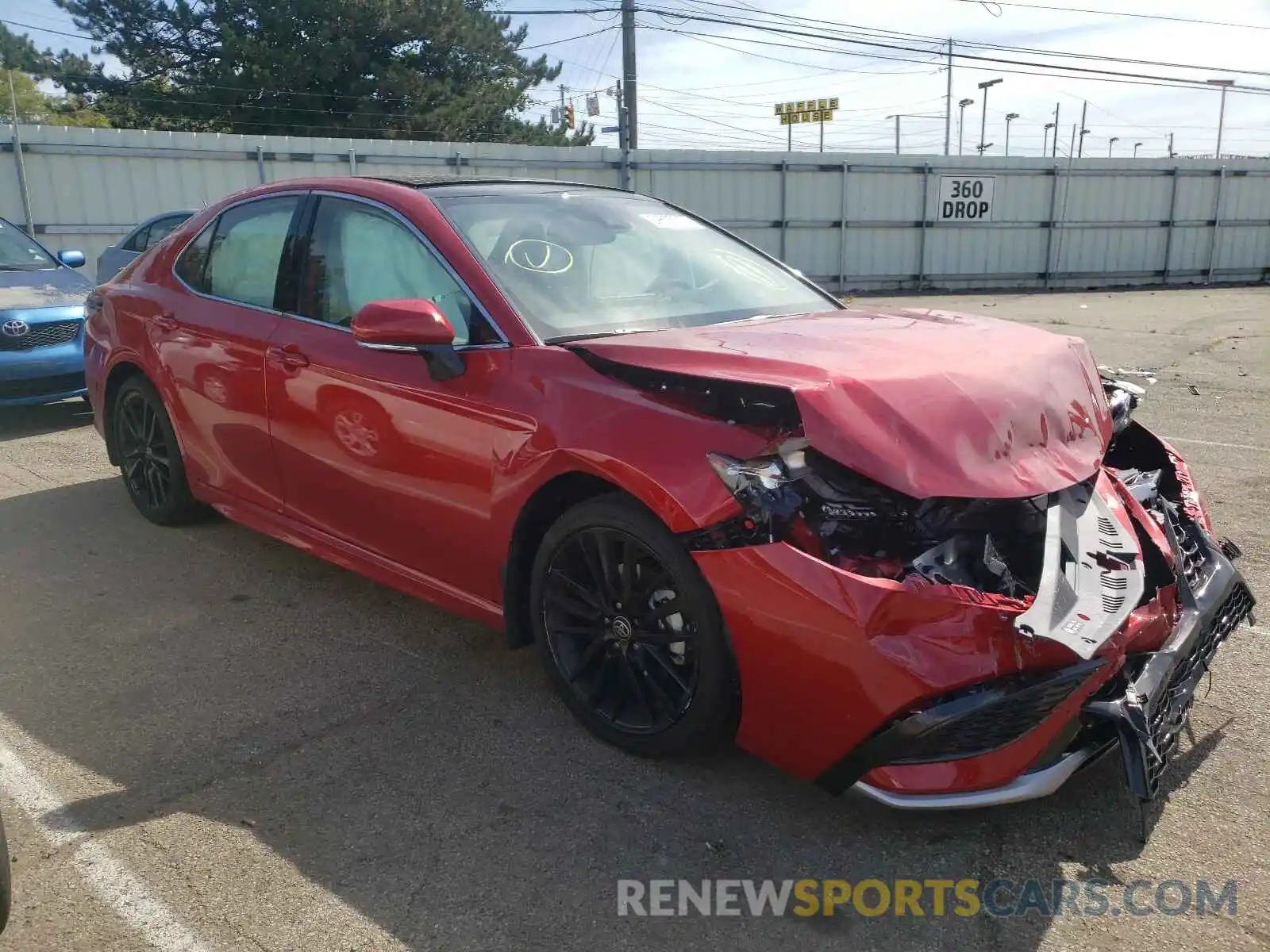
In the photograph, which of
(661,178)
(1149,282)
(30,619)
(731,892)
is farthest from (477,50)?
(731,892)

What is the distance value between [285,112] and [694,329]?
28577 mm

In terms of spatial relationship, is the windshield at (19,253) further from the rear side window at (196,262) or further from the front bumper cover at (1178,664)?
the front bumper cover at (1178,664)

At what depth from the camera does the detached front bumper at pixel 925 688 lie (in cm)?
230

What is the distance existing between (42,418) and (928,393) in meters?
7.94

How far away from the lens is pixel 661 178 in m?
19.8

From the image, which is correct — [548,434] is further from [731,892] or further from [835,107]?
[835,107]

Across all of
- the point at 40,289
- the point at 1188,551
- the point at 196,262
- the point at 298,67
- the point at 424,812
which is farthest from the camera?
the point at 298,67

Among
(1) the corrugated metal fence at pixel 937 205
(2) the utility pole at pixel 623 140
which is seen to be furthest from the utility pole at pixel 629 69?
(1) the corrugated metal fence at pixel 937 205

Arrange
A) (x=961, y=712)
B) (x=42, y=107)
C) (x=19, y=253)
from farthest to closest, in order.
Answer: (x=42, y=107) < (x=19, y=253) < (x=961, y=712)

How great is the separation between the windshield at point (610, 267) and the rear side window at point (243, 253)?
94 cm

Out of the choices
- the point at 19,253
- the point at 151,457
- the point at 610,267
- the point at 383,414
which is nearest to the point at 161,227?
the point at 19,253

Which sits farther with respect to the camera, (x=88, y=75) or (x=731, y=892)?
(x=88, y=75)

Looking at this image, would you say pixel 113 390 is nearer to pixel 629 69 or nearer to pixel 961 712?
pixel 961 712

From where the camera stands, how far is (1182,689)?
8.74ft
